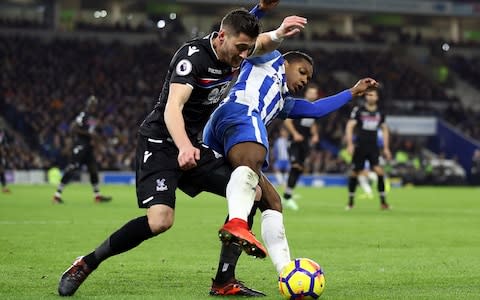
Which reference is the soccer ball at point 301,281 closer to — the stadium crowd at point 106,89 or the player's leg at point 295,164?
the player's leg at point 295,164

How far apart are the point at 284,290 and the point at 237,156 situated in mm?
961

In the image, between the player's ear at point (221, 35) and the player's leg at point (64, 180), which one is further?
the player's leg at point (64, 180)

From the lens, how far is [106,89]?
40406mm

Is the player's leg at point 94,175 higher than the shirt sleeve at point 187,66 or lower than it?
lower

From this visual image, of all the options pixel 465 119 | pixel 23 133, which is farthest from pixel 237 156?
pixel 465 119

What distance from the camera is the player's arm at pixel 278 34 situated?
20.7 ft

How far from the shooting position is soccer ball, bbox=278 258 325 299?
6.09m

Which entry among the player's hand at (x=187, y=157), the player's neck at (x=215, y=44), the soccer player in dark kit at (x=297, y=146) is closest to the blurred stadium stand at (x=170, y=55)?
the soccer player in dark kit at (x=297, y=146)

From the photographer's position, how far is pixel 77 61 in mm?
42031

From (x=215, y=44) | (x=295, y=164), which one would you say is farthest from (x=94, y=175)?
(x=215, y=44)

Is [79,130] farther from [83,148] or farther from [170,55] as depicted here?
[170,55]

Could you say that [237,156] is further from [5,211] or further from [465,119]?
[465,119]

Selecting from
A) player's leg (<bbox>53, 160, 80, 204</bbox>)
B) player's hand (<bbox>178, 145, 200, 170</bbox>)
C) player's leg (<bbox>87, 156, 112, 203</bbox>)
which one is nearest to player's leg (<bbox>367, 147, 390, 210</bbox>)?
player's leg (<bbox>87, 156, 112, 203</bbox>)

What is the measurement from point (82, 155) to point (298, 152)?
4.86 metres
